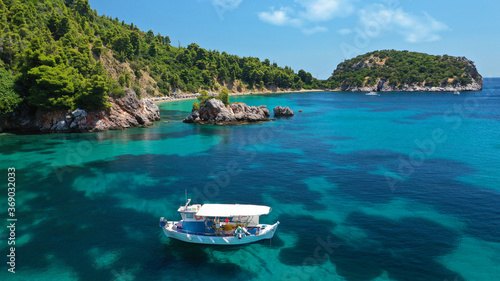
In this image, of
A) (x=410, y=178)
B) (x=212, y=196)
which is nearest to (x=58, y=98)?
(x=212, y=196)

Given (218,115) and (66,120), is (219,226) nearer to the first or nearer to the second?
(66,120)

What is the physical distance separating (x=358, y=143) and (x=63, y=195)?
208ft

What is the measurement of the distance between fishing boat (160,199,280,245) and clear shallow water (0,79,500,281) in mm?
1040

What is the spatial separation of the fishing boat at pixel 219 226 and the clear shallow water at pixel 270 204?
104 centimetres

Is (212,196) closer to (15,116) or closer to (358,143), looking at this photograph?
(358,143)

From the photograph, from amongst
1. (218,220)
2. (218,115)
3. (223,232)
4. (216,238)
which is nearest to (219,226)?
(218,220)

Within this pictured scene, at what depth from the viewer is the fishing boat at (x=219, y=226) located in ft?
96.4

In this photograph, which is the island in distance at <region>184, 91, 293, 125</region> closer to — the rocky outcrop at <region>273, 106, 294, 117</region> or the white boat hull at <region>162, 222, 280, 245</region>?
the rocky outcrop at <region>273, 106, 294, 117</region>

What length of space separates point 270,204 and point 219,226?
1000cm

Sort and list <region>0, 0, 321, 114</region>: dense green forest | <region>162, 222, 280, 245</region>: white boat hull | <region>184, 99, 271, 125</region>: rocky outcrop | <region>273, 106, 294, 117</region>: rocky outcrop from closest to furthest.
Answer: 1. <region>162, 222, 280, 245</region>: white boat hull
2. <region>0, 0, 321, 114</region>: dense green forest
3. <region>184, 99, 271, 125</region>: rocky outcrop
4. <region>273, 106, 294, 117</region>: rocky outcrop

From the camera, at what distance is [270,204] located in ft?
126

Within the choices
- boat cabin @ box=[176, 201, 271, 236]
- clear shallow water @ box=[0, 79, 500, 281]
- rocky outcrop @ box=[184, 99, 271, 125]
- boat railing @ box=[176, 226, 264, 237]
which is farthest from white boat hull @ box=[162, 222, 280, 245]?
rocky outcrop @ box=[184, 99, 271, 125]

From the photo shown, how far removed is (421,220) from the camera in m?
34.1

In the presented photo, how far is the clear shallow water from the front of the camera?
1040 inches
